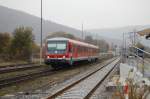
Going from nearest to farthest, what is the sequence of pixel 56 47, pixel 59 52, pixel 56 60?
pixel 56 60
pixel 59 52
pixel 56 47

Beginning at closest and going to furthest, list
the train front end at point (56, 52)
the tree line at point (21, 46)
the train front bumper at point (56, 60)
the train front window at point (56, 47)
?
the train front bumper at point (56, 60) → the train front end at point (56, 52) → the train front window at point (56, 47) → the tree line at point (21, 46)

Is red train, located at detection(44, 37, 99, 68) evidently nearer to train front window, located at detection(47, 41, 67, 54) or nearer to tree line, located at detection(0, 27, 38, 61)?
train front window, located at detection(47, 41, 67, 54)

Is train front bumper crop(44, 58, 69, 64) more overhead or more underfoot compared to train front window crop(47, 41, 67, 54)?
more underfoot

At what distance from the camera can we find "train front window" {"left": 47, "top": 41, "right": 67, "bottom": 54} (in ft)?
108

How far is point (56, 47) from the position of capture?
33250 millimetres

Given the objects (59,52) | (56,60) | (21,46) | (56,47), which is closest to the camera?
(56,60)

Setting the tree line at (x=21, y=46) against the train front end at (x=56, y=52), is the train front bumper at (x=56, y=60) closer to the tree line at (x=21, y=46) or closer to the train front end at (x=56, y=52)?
the train front end at (x=56, y=52)

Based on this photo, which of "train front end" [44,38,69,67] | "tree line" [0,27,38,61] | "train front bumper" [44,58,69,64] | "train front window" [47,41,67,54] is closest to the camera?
"train front bumper" [44,58,69,64]

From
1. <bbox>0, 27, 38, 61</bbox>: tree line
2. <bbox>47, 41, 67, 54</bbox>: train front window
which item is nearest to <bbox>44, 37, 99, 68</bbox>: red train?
<bbox>47, 41, 67, 54</bbox>: train front window

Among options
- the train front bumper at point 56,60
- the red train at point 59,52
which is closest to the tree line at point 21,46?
the red train at point 59,52

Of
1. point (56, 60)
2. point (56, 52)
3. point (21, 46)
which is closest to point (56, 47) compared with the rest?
point (56, 52)

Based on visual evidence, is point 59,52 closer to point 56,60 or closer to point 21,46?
point 56,60

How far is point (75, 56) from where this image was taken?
117 ft

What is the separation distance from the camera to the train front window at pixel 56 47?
3290 centimetres
